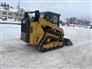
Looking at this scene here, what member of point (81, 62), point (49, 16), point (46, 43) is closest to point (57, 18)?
point (49, 16)

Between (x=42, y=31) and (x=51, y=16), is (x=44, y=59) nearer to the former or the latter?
(x=42, y=31)

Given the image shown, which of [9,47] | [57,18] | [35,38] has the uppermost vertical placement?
[57,18]

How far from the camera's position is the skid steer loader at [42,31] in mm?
12312

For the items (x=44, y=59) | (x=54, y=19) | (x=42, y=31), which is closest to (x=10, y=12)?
(x=54, y=19)

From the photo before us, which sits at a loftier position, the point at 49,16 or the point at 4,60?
the point at 49,16

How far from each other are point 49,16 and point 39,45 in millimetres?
2059

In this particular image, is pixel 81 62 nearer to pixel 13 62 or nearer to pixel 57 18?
pixel 13 62

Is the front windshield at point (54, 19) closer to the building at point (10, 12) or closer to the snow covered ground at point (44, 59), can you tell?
the snow covered ground at point (44, 59)

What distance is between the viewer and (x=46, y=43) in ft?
42.1

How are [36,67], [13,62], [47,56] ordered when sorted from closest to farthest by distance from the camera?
1. [36,67]
2. [13,62]
3. [47,56]

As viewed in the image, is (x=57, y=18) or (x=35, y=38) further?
(x=57, y=18)

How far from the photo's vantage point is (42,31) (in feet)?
41.3

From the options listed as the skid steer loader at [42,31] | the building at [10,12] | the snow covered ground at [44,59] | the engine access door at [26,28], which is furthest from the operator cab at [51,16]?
the building at [10,12]

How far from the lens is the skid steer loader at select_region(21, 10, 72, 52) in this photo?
12.3 m
